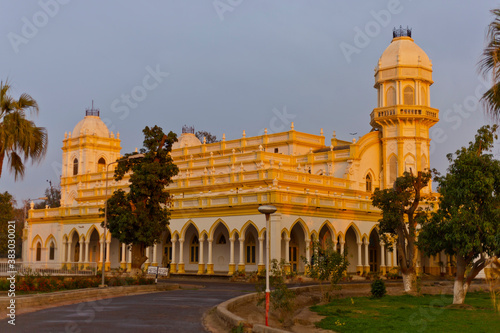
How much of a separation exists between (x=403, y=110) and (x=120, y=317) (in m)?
37.8

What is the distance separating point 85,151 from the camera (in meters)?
67.8

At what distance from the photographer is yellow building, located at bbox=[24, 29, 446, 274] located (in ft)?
136

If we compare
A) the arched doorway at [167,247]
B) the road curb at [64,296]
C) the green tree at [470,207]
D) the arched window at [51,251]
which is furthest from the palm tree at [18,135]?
the arched window at [51,251]

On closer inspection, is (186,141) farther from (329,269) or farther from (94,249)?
(329,269)

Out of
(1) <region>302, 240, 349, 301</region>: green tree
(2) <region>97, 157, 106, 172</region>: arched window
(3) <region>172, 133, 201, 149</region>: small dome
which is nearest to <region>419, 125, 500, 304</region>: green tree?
(1) <region>302, 240, 349, 301</region>: green tree

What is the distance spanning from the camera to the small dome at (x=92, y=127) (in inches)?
2726

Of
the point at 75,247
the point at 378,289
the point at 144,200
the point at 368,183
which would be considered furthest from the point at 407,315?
the point at 75,247

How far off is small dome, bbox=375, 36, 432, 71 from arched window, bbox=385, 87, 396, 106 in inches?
81.1

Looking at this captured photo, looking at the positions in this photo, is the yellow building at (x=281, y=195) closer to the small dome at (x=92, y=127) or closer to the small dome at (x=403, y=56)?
the small dome at (x=403, y=56)

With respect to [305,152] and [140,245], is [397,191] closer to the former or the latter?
[140,245]

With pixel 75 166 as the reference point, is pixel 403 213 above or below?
below

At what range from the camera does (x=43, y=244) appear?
5794 cm

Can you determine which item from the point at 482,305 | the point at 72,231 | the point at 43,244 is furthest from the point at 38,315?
the point at 43,244

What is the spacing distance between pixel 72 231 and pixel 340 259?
33487 millimetres
